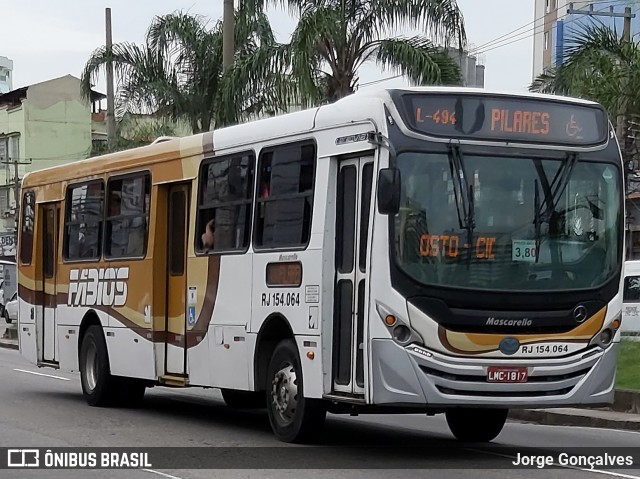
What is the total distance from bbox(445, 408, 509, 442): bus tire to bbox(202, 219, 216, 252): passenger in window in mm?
3217

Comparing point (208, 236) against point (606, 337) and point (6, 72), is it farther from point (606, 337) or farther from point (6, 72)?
point (6, 72)

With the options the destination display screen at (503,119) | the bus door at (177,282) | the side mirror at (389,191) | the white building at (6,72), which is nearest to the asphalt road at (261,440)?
the bus door at (177,282)

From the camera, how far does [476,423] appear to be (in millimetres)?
13383

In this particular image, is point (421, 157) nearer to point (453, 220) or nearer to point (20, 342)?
point (453, 220)

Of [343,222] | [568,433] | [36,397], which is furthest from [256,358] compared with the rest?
[36,397]

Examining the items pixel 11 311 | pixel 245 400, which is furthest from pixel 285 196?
pixel 11 311

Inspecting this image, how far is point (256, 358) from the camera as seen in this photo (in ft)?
43.2

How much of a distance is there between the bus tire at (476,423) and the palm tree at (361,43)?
12579 mm

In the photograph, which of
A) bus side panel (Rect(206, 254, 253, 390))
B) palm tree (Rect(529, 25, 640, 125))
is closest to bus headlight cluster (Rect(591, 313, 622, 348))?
bus side panel (Rect(206, 254, 253, 390))

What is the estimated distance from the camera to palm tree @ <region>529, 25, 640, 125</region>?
87.0 feet

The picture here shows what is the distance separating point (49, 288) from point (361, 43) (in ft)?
31.6

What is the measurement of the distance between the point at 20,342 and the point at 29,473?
914 cm

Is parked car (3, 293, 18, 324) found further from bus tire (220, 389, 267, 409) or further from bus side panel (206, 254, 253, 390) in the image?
bus side panel (206, 254, 253, 390)

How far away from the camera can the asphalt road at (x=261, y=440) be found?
10.9 m
